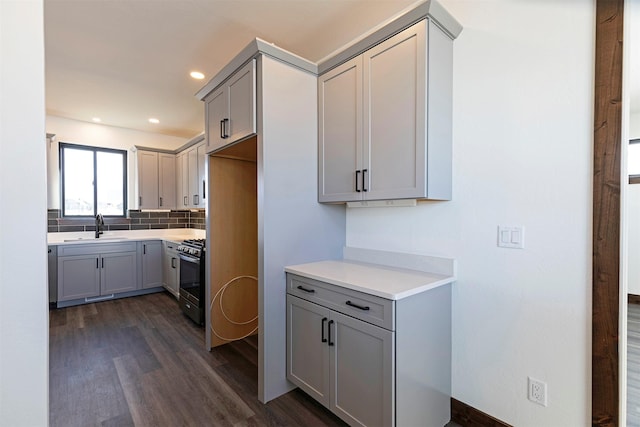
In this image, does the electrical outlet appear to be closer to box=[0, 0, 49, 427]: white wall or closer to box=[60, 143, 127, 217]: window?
box=[0, 0, 49, 427]: white wall

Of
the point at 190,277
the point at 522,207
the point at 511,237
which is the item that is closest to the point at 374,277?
the point at 511,237

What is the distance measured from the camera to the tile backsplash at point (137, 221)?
167 inches

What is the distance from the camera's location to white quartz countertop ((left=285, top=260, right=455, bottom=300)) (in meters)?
1.47

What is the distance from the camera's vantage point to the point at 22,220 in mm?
658

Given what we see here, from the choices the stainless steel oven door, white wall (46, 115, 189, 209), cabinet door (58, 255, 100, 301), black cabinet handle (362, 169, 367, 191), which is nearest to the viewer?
black cabinet handle (362, 169, 367, 191)

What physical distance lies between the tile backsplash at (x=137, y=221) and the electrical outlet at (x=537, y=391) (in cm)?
462

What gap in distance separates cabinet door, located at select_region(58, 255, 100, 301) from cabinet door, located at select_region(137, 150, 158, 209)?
103 cm

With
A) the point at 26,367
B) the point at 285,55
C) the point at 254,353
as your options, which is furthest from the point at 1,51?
the point at 254,353

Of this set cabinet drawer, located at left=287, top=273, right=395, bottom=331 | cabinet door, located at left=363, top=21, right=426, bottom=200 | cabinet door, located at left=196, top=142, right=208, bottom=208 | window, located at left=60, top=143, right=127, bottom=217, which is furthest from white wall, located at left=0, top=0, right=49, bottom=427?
window, located at left=60, top=143, right=127, bottom=217

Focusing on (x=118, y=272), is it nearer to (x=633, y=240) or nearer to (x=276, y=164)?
(x=276, y=164)

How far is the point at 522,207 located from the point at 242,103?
1.91 meters

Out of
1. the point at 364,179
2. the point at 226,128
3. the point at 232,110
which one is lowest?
the point at 364,179

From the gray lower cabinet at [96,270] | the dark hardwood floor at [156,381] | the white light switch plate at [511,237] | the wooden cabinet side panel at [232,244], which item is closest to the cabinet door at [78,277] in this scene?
the gray lower cabinet at [96,270]

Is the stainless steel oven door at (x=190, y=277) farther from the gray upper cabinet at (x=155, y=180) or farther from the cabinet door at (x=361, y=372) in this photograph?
the cabinet door at (x=361, y=372)
